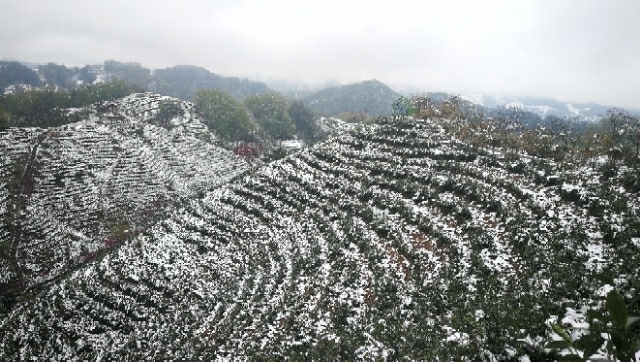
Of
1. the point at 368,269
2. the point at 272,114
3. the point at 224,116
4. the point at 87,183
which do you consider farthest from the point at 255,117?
the point at 368,269

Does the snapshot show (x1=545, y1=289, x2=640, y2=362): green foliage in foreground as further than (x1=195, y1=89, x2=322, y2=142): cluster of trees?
No

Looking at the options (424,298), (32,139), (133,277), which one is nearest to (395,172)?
(424,298)

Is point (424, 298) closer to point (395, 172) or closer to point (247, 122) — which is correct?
point (395, 172)

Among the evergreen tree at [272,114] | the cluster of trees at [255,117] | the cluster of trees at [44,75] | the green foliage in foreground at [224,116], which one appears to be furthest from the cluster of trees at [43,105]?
the cluster of trees at [44,75]

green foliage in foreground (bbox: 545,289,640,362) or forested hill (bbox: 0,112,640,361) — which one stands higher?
Result: green foliage in foreground (bbox: 545,289,640,362)

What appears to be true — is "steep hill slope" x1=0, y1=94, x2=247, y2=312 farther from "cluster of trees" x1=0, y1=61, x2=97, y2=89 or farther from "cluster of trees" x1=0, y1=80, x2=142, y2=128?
"cluster of trees" x1=0, y1=61, x2=97, y2=89

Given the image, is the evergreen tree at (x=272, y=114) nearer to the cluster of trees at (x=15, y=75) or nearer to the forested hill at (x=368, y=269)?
the forested hill at (x=368, y=269)

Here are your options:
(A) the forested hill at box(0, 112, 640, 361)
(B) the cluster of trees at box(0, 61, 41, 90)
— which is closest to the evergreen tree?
(A) the forested hill at box(0, 112, 640, 361)
